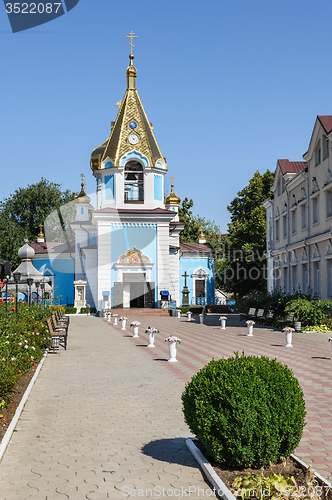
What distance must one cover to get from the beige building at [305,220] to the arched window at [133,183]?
10.8 meters

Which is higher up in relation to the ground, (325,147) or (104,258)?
(325,147)

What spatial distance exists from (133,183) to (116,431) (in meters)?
34.9

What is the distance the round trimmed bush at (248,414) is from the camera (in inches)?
186

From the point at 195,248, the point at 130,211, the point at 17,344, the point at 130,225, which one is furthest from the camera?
the point at 195,248

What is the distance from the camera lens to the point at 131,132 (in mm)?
40250

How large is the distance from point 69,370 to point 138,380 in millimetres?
2349

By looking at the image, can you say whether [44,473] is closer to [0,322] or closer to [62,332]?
[0,322]

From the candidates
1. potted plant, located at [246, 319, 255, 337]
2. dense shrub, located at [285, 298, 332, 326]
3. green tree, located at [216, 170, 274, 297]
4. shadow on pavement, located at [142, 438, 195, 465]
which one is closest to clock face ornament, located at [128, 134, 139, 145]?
green tree, located at [216, 170, 274, 297]

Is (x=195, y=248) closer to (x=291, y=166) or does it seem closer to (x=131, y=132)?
(x=131, y=132)

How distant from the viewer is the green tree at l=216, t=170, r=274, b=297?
143ft

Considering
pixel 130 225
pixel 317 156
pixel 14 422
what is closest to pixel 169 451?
pixel 14 422

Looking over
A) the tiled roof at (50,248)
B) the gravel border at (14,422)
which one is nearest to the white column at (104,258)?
the tiled roof at (50,248)

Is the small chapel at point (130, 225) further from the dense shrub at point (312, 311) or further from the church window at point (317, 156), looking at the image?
the dense shrub at point (312, 311)

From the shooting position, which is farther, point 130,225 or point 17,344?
point 130,225
